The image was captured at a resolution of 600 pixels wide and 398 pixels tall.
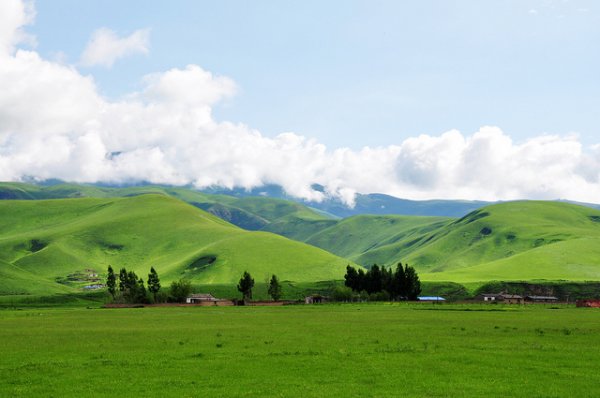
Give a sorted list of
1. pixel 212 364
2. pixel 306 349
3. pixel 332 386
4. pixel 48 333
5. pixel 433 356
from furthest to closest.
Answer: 1. pixel 48 333
2. pixel 306 349
3. pixel 433 356
4. pixel 212 364
5. pixel 332 386

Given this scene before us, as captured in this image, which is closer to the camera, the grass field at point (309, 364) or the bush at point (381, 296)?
the grass field at point (309, 364)

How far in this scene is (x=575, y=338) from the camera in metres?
57.9

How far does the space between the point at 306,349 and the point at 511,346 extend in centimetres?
1737

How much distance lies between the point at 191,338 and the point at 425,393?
34.8 metres

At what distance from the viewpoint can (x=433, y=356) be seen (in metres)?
45.2

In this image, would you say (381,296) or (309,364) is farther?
(381,296)

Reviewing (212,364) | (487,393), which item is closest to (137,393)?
(212,364)

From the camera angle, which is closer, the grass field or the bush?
the grass field

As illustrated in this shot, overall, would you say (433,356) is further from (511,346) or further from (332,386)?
(332,386)

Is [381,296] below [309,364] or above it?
below

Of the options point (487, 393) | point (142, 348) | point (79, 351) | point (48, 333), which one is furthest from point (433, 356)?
point (48, 333)

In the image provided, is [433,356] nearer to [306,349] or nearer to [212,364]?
[306,349]

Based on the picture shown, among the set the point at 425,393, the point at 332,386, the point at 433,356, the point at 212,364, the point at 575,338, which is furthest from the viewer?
the point at 575,338

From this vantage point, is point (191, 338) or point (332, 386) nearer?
point (332, 386)
